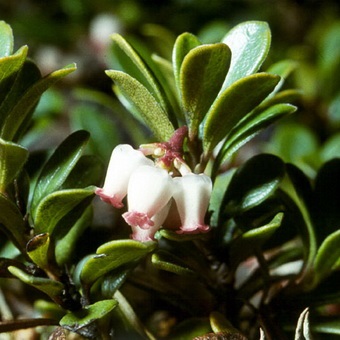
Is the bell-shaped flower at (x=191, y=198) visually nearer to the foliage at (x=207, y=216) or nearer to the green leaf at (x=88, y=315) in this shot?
the foliage at (x=207, y=216)

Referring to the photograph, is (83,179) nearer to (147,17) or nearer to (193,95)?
(193,95)

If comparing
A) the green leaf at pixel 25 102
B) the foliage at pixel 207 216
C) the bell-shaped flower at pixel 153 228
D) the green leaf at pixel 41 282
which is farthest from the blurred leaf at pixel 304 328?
the green leaf at pixel 25 102

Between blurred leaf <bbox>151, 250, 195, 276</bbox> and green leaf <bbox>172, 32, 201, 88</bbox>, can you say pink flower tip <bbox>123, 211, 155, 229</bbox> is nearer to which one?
blurred leaf <bbox>151, 250, 195, 276</bbox>

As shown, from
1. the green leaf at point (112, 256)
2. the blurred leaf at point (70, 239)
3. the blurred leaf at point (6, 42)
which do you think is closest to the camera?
the green leaf at point (112, 256)

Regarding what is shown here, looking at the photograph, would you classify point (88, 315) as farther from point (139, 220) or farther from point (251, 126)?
point (251, 126)

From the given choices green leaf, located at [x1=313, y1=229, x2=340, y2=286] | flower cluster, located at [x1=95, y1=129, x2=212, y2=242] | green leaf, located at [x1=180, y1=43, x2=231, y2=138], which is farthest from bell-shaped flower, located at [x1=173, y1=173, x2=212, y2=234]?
green leaf, located at [x1=313, y1=229, x2=340, y2=286]

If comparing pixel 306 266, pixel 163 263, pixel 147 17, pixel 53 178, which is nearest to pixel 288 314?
pixel 306 266
